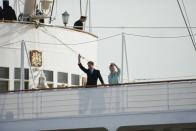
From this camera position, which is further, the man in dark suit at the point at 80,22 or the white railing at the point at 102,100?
the man in dark suit at the point at 80,22

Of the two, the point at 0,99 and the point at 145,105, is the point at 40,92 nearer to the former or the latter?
the point at 0,99

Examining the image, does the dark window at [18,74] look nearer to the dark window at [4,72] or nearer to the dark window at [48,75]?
the dark window at [4,72]

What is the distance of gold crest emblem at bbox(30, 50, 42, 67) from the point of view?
76.1 ft

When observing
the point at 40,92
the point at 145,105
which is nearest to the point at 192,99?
the point at 145,105

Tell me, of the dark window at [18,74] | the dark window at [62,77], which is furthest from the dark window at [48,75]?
the dark window at [18,74]

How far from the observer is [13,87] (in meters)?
23.0

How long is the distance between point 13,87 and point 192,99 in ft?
18.5

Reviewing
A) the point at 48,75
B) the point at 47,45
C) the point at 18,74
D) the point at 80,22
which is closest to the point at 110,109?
the point at 48,75

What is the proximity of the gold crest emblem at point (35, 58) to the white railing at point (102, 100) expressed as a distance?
226cm

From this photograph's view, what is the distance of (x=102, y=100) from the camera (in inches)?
797

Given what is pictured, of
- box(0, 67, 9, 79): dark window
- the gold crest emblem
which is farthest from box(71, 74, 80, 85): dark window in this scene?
box(0, 67, 9, 79): dark window

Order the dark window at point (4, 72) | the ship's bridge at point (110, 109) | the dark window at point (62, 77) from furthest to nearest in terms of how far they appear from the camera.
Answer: the dark window at point (62, 77), the dark window at point (4, 72), the ship's bridge at point (110, 109)

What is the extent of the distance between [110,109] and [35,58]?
12.9ft

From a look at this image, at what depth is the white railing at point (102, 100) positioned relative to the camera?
65.3ft
